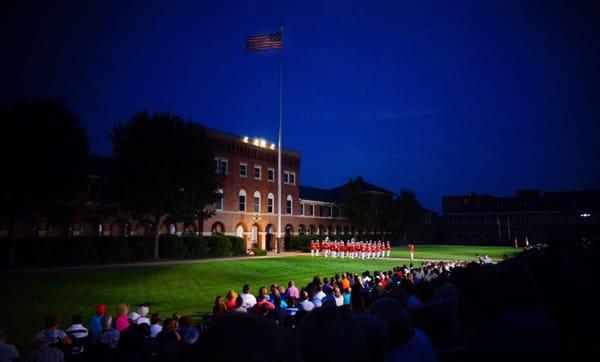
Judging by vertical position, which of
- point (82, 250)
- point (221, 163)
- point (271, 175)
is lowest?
point (82, 250)

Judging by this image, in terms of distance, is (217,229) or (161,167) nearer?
(161,167)

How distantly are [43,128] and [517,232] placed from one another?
87.7 metres

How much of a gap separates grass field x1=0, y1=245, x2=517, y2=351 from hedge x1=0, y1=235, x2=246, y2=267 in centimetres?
589

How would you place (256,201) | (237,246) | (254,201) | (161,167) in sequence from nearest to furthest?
1. (161,167)
2. (237,246)
3. (254,201)
4. (256,201)

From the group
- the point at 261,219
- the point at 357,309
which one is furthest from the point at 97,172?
the point at 357,309

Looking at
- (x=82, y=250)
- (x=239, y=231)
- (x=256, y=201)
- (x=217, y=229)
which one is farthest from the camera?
(x=256, y=201)

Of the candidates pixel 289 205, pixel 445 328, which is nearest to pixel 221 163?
pixel 289 205

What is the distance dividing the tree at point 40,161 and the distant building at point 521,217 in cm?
7391

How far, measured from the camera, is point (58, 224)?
112ft

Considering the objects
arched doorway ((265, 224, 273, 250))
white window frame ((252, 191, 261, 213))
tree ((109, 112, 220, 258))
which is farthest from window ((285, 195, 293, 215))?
tree ((109, 112, 220, 258))

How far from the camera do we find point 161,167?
39219 millimetres

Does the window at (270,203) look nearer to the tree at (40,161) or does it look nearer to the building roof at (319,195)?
the building roof at (319,195)

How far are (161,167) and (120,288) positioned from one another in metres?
20.3

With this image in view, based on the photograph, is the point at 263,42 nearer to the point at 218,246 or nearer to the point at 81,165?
the point at 81,165
